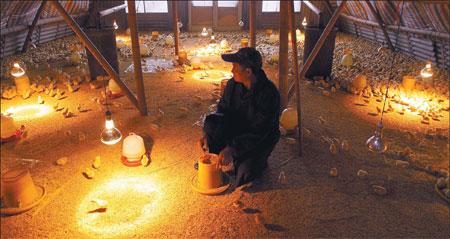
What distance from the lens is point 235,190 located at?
3.17 m

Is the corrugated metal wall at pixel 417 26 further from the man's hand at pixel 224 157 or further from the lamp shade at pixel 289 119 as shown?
the man's hand at pixel 224 157

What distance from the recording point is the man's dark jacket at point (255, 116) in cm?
304

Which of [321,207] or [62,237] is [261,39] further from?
[62,237]

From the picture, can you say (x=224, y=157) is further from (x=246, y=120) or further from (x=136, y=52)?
(x=136, y=52)

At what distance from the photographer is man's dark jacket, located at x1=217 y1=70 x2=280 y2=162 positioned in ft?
9.98

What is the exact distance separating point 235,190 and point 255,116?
2.33 feet

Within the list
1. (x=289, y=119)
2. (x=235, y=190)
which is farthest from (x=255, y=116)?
→ (x=289, y=119)

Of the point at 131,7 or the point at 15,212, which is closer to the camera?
the point at 15,212

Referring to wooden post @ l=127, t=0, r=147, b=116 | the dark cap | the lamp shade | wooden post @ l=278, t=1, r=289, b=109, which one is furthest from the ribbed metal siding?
wooden post @ l=127, t=0, r=147, b=116

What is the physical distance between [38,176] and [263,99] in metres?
2.30

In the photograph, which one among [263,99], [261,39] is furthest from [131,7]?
[261,39]

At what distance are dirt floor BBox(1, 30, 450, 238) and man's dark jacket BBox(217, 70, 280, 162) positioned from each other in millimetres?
393

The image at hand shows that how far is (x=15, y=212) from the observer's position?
281cm

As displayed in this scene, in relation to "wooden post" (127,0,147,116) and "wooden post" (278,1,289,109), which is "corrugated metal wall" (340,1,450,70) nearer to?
"wooden post" (278,1,289,109)
